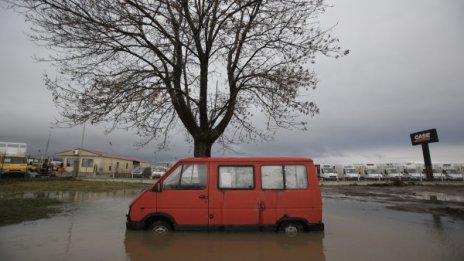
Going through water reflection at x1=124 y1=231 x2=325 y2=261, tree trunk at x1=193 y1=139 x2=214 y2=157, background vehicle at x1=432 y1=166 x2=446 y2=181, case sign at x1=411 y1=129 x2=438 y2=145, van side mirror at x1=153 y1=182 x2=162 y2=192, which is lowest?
water reflection at x1=124 y1=231 x2=325 y2=261

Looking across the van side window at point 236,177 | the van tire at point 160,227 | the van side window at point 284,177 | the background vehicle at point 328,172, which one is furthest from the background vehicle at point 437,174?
the van tire at point 160,227

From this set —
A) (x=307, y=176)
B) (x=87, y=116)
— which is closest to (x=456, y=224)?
(x=307, y=176)

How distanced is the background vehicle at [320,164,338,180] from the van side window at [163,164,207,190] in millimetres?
38850

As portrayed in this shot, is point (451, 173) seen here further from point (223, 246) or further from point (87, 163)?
point (87, 163)

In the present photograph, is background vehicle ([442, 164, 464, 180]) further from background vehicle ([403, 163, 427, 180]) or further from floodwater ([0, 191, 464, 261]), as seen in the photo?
floodwater ([0, 191, 464, 261])

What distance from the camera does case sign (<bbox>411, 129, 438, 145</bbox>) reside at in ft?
137

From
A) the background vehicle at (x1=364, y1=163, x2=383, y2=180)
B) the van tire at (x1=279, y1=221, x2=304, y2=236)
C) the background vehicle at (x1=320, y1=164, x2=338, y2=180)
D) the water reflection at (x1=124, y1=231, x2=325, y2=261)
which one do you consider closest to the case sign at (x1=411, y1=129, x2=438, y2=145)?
Answer: the background vehicle at (x1=364, y1=163, x2=383, y2=180)

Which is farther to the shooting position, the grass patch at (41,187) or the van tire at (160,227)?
the grass patch at (41,187)

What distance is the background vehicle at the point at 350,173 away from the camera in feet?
151

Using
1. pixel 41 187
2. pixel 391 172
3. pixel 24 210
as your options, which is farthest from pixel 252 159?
pixel 391 172

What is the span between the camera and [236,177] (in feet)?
29.1

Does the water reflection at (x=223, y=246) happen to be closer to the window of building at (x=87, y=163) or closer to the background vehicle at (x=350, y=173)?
the background vehicle at (x=350, y=173)

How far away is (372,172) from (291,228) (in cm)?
4257

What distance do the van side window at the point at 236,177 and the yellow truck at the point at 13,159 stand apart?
32.9m
